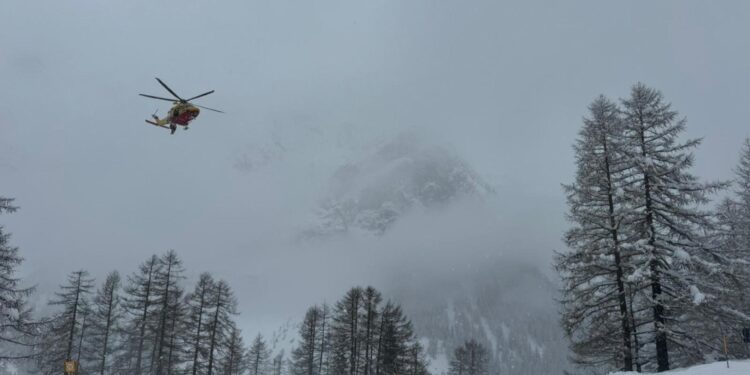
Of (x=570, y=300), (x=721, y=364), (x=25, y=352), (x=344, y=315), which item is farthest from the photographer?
(x=25, y=352)

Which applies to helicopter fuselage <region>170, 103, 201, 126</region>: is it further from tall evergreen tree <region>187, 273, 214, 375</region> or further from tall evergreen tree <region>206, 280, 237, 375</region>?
tall evergreen tree <region>206, 280, 237, 375</region>

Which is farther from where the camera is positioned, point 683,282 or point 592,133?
point 592,133

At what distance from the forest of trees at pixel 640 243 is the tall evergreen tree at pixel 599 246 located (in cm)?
4

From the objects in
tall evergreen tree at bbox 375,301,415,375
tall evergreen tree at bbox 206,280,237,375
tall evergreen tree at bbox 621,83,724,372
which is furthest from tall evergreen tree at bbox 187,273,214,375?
tall evergreen tree at bbox 621,83,724,372

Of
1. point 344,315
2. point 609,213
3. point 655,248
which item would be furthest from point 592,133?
point 344,315

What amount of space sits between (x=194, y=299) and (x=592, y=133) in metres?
29.0

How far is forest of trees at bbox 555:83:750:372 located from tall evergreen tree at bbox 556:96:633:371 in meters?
0.04

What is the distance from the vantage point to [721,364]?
1516cm

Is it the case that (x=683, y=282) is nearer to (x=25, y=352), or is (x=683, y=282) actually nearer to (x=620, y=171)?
(x=620, y=171)

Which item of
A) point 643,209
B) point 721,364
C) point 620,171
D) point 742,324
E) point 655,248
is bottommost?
point 721,364

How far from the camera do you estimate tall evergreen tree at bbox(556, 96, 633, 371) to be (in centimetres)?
1981

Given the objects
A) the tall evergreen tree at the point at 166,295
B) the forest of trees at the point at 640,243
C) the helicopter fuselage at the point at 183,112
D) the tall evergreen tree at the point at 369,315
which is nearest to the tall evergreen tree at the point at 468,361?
the tall evergreen tree at the point at 369,315

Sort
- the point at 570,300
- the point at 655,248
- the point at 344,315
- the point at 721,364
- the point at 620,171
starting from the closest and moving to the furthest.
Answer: the point at 721,364
the point at 655,248
the point at 620,171
the point at 570,300
the point at 344,315

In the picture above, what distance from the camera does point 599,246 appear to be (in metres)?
20.0
